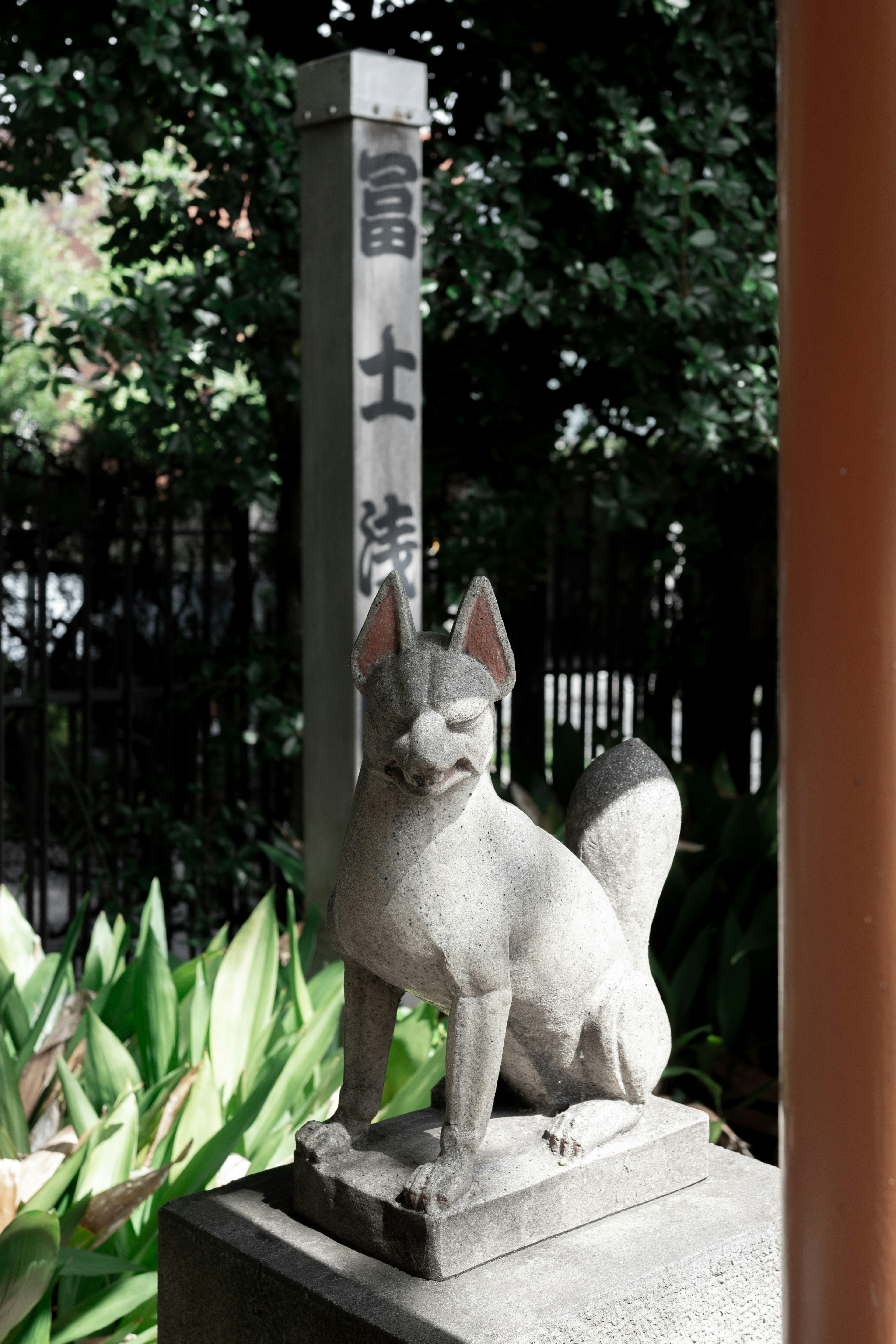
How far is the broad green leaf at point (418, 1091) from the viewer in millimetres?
2199

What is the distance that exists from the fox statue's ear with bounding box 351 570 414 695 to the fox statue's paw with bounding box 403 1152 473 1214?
556 millimetres

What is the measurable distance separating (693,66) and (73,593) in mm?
2887

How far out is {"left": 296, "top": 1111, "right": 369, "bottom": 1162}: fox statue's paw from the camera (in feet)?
5.03

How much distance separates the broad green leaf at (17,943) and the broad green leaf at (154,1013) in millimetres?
492

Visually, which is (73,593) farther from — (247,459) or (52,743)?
(247,459)

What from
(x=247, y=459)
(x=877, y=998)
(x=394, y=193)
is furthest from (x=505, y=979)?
(x=247, y=459)

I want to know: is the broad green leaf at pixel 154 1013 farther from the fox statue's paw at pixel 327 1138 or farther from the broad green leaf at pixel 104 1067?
the fox statue's paw at pixel 327 1138

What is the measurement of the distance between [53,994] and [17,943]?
15.2 inches

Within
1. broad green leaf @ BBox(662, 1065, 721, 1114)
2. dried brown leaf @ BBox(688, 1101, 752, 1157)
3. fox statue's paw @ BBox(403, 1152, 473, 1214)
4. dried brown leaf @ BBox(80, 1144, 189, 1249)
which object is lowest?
dried brown leaf @ BBox(688, 1101, 752, 1157)

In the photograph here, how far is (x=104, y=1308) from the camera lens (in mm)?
1831

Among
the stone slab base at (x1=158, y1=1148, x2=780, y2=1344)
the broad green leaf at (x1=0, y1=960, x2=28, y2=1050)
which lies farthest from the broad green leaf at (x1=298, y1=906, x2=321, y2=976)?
the stone slab base at (x1=158, y1=1148, x2=780, y2=1344)

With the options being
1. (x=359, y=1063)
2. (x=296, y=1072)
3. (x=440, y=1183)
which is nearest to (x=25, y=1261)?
(x=359, y=1063)

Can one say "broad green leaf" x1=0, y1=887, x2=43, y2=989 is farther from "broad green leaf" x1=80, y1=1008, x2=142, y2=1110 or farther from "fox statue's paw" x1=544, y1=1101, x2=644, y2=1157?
"fox statue's paw" x1=544, y1=1101, x2=644, y2=1157

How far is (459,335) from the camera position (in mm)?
4625
